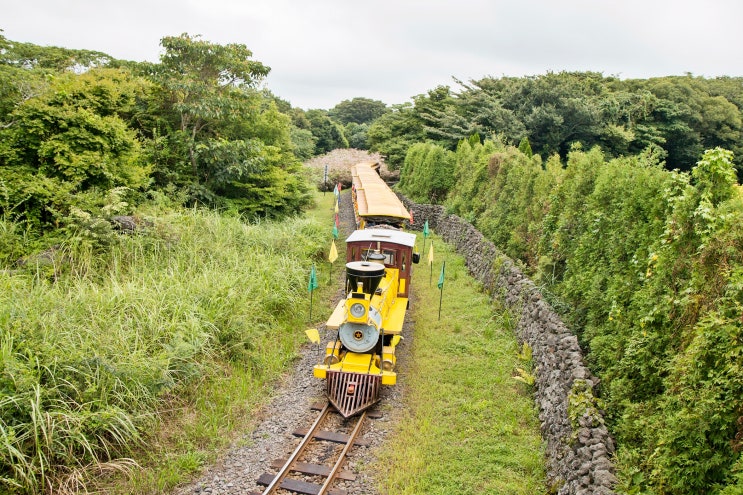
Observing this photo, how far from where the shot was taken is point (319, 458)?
23.0 ft

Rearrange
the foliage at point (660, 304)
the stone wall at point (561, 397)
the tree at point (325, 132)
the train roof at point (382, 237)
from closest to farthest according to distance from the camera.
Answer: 1. the foliage at point (660, 304)
2. the stone wall at point (561, 397)
3. the train roof at point (382, 237)
4. the tree at point (325, 132)

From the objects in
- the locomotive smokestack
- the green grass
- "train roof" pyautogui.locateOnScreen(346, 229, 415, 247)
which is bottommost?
the green grass

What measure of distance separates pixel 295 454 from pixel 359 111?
91.7m

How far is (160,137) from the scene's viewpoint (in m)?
16.3

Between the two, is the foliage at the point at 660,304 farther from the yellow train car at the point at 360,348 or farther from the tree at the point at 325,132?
the tree at the point at 325,132

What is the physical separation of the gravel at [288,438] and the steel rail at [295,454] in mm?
187

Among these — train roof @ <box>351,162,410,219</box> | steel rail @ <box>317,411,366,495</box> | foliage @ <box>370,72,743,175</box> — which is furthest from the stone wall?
foliage @ <box>370,72,743,175</box>

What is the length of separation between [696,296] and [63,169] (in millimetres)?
13851

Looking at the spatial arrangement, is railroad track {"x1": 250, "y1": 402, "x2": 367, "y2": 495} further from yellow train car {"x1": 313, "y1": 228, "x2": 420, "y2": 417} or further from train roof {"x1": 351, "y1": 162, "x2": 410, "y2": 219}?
train roof {"x1": 351, "y1": 162, "x2": 410, "y2": 219}

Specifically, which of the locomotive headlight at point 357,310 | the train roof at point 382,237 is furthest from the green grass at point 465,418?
the train roof at point 382,237

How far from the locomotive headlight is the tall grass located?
251 centimetres

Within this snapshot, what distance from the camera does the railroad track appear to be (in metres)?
6.30

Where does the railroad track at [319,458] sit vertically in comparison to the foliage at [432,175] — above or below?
below

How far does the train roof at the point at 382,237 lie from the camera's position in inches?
418
